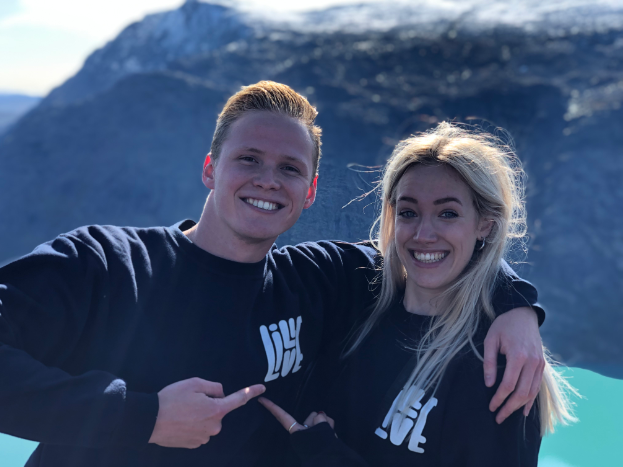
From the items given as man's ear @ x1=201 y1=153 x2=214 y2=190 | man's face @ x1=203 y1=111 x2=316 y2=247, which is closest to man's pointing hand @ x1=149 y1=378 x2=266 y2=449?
man's face @ x1=203 y1=111 x2=316 y2=247

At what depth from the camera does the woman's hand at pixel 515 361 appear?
129 cm

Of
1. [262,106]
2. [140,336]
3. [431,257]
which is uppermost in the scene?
[262,106]

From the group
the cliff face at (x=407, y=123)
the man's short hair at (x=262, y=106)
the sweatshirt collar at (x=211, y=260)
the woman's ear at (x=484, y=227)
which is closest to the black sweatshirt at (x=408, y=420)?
the woman's ear at (x=484, y=227)

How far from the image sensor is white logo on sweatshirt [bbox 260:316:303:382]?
152 centimetres

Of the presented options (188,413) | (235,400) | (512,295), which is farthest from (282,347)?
(512,295)

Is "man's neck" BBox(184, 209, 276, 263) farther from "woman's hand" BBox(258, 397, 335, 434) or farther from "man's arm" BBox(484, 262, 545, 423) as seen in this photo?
"man's arm" BBox(484, 262, 545, 423)

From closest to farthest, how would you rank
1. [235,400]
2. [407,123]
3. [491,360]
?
[235,400] < [491,360] < [407,123]

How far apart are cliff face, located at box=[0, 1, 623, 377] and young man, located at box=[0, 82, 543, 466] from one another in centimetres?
724

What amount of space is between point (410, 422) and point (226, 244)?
775mm

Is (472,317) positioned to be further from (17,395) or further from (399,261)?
(17,395)

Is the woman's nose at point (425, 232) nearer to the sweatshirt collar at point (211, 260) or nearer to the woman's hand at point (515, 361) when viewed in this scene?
the woman's hand at point (515, 361)

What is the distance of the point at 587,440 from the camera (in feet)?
6.42

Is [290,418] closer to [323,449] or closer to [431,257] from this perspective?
[323,449]

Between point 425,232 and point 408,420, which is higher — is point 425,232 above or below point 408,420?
A: above
